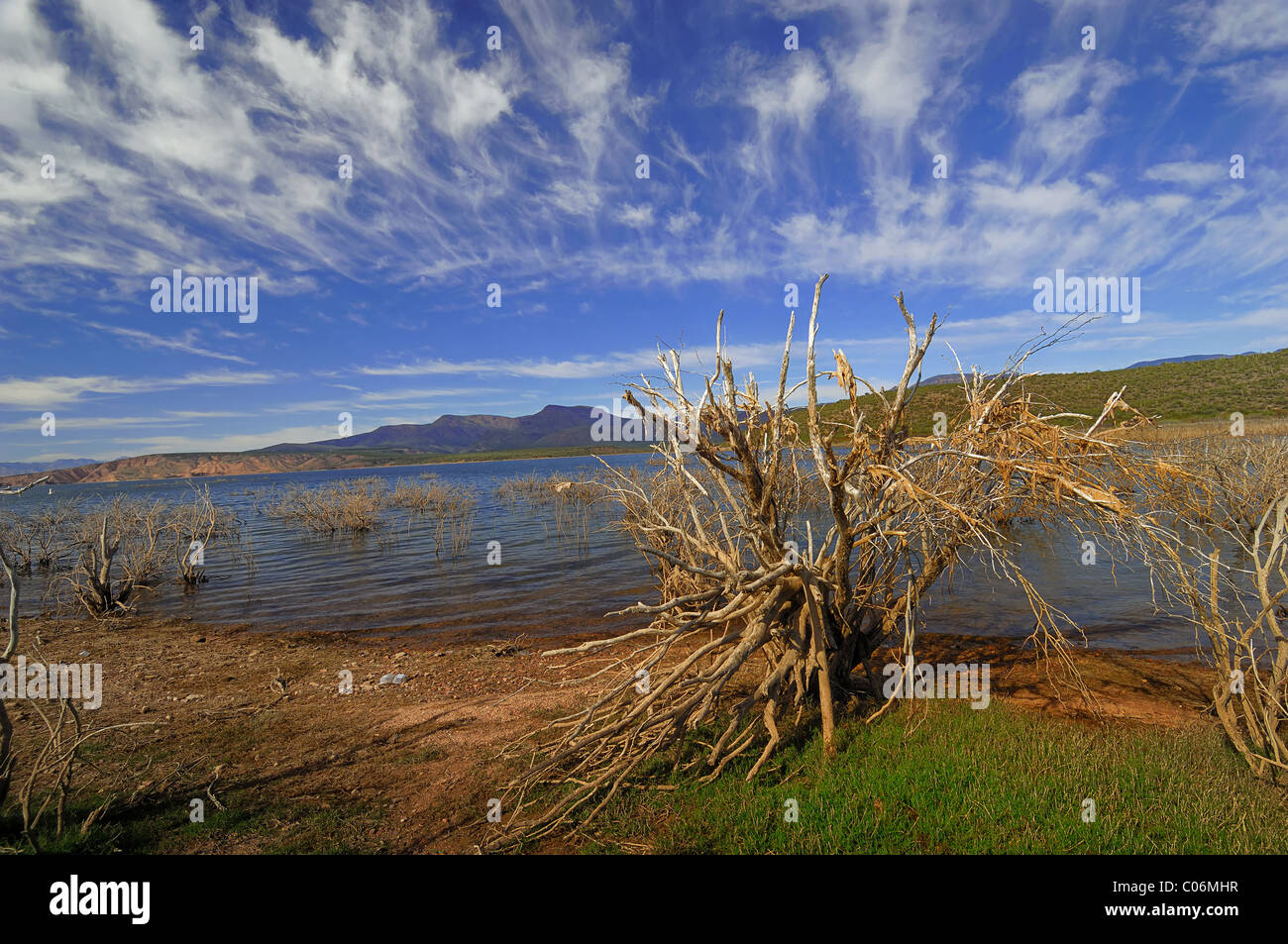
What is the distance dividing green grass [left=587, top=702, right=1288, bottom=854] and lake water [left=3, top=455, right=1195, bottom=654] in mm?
4353

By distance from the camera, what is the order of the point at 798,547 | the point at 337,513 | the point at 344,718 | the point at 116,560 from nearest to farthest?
the point at 798,547 < the point at 344,718 < the point at 116,560 < the point at 337,513

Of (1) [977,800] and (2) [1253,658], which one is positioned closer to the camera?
(1) [977,800]

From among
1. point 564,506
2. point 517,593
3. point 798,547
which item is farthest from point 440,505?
point 798,547

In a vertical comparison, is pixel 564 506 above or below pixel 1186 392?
below

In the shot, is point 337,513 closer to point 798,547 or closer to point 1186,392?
point 798,547

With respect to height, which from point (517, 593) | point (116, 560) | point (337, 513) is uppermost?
point (337, 513)

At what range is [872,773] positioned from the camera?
4930mm

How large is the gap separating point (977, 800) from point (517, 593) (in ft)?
41.0

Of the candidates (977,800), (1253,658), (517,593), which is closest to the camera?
(977,800)

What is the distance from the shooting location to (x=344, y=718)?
24.7ft

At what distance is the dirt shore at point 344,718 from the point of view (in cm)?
503

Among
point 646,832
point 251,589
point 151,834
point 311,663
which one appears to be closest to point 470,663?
point 311,663

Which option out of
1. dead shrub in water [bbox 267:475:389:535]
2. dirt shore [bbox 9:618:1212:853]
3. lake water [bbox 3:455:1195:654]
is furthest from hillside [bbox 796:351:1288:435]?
dirt shore [bbox 9:618:1212:853]
